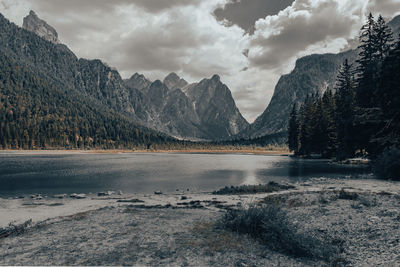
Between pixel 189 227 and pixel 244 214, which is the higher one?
pixel 244 214

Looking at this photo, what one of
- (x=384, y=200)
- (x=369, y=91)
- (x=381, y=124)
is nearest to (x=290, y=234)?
(x=384, y=200)

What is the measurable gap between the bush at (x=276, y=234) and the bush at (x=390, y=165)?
74.0ft

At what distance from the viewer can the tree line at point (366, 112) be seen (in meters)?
31.3

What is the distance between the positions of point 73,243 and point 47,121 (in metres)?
210

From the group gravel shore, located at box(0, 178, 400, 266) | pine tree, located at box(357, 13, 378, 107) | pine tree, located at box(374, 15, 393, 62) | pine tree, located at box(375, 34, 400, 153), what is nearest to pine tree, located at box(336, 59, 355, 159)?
pine tree, located at box(357, 13, 378, 107)

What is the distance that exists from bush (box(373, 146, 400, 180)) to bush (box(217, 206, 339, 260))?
22549 millimetres

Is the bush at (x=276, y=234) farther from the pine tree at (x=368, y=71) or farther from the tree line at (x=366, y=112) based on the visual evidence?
the pine tree at (x=368, y=71)

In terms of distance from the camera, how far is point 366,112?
1563 inches

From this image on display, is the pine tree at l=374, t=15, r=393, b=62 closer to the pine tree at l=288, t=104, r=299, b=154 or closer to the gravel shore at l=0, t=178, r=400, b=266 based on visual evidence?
the gravel shore at l=0, t=178, r=400, b=266

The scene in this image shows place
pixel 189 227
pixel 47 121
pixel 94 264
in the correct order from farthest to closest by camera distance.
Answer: pixel 47 121, pixel 189 227, pixel 94 264

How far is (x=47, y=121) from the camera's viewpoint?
614 ft

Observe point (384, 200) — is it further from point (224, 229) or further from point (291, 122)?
point (291, 122)

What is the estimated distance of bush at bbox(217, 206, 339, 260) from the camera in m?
8.56

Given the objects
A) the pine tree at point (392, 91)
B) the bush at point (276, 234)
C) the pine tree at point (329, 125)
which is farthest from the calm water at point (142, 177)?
the bush at point (276, 234)
